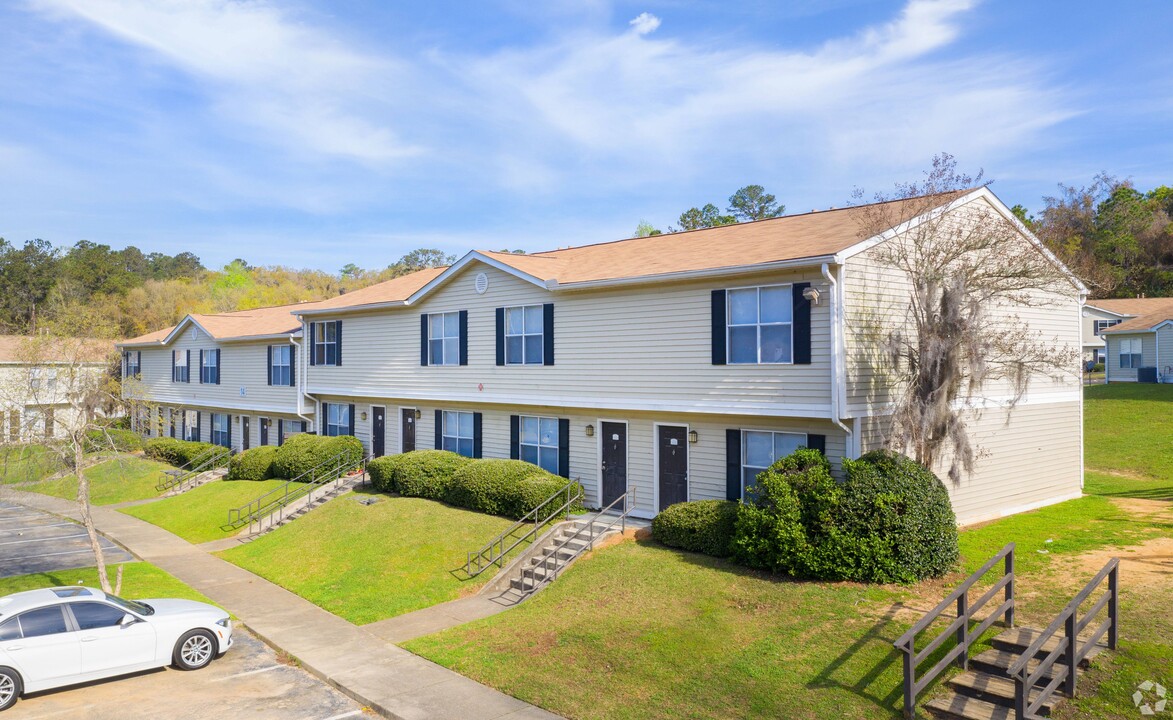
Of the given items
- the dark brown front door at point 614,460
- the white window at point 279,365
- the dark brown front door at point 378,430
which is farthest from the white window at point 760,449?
the white window at point 279,365

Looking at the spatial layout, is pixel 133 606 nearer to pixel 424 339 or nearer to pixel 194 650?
pixel 194 650

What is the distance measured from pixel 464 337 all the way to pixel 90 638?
13.7 m

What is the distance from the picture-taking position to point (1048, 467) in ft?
68.9

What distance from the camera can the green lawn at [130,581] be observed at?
17.4 m

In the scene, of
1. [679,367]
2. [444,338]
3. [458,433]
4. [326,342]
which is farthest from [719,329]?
[326,342]

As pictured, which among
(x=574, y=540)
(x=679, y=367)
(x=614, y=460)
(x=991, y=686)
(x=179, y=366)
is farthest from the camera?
(x=179, y=366)

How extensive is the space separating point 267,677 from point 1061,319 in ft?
72.3

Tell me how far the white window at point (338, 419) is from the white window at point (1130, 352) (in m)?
43.8

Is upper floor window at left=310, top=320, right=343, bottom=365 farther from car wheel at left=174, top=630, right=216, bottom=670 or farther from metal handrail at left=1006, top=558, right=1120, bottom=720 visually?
metal handrail at left=1006, top=558, right=1120, bottom=720

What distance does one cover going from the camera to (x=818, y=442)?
629 inches

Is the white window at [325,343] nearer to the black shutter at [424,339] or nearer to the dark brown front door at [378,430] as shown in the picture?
the dark brown front door at [378,430]

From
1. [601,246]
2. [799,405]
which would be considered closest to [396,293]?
[601,246]

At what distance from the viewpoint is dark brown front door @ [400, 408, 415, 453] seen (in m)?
26.8

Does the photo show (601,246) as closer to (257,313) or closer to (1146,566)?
(1146,566)
